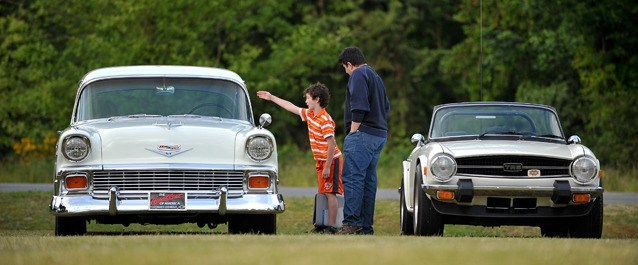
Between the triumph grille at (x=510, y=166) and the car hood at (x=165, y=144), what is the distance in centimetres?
235

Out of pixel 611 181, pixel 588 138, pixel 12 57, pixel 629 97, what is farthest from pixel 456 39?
pixel 611 181

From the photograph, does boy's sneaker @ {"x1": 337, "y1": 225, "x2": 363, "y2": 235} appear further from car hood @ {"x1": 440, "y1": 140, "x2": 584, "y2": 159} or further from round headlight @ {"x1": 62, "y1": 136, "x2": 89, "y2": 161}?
round headlight @ {"x1": 62, "y1": 136, "x2": 89, "y2": 161}

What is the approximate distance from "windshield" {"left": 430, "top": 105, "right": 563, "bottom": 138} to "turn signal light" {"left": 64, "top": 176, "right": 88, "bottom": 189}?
4.00m

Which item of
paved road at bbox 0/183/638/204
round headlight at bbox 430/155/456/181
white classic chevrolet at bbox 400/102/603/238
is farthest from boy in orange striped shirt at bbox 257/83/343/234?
paved road at bbox 0/183/638/204

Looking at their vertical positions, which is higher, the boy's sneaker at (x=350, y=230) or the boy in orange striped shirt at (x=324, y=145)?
the boy in orange striped shirt at (x=324, y=145)

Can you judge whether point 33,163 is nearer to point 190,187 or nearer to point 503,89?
point 503,89

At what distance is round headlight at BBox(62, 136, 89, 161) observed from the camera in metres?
14.3

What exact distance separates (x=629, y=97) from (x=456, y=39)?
16974 mm

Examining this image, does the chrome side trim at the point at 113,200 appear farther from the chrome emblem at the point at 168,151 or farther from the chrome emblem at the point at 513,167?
the chrome emblem at the point at 513,167

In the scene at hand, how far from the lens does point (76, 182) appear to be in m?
14.3

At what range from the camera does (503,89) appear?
49.8m

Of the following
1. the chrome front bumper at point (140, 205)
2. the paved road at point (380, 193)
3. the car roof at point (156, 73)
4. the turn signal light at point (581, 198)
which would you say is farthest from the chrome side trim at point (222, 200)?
the paved road at point (380, 193)

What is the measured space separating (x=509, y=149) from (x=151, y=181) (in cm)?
360

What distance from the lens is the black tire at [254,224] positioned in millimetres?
15016
